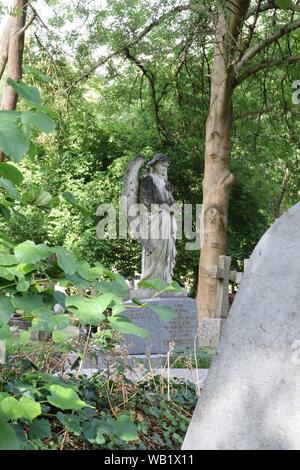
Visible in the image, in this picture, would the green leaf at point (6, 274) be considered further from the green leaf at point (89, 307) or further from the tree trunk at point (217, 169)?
the tree trunk at point (217, 169)

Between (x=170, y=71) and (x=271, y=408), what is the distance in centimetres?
1842

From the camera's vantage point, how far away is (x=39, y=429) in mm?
2236

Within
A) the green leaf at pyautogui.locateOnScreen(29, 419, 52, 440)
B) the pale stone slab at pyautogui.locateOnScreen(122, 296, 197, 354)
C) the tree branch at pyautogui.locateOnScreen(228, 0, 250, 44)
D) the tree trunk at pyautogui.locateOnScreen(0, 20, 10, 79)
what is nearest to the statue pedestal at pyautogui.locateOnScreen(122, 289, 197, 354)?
the pale stone slab at pyautogui.locateOnScreen(122, 296, 197, 354)

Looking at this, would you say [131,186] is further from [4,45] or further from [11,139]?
[11,139]

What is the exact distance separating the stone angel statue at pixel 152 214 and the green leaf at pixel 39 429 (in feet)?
36.3

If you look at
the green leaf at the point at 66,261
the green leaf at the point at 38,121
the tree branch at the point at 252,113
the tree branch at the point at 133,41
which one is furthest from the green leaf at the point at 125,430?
the tree branch at the point at 252,113

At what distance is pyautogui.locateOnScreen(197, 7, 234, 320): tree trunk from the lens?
54.8 feet

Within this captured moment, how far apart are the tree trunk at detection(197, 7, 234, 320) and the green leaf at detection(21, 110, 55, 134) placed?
14550 mm

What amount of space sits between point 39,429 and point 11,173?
2.64ft

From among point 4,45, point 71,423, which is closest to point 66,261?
point 71,423

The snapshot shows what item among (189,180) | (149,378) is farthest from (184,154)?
(149,378)

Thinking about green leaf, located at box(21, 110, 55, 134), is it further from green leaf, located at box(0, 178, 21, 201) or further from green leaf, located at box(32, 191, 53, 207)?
green leaf, located at box(32, 191, 53, 207)

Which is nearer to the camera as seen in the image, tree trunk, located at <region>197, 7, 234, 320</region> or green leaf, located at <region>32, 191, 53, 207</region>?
green leaf, located at <region>32, 191, 53, 207</region>
